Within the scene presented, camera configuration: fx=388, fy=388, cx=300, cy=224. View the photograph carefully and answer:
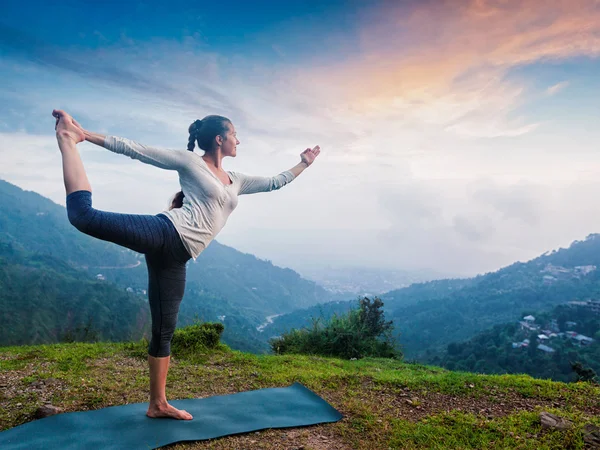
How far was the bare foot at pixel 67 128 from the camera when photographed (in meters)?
2.33

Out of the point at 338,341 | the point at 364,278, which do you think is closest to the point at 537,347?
the point at 338,341

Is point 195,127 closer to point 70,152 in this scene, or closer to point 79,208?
point 70,152

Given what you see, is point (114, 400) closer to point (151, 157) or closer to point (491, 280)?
point (151, 157)

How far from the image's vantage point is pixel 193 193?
2.69 m

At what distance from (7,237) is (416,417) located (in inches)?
3725

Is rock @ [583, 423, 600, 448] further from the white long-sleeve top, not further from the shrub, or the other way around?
the shrub

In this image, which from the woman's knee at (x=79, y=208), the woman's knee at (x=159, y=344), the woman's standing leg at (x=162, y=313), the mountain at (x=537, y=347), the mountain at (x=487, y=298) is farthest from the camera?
the mountain at (x=487, y=298)

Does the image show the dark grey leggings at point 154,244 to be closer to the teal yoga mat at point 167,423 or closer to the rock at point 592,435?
the teal yoga mat at point 167,423

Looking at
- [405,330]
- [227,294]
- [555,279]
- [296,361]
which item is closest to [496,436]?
[296,361]

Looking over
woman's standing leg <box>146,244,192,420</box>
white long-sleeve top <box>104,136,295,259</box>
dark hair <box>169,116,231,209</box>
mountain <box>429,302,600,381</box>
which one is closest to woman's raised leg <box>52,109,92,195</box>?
white long-sleeve top <box>104,136,295,259</box>

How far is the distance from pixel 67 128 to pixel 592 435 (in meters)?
4.14

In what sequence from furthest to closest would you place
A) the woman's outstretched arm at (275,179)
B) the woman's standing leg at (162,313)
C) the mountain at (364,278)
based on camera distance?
the mountain at (364,278) < the woman's outstretched arm at (275,179) < the woman's standing leg at (162,313)

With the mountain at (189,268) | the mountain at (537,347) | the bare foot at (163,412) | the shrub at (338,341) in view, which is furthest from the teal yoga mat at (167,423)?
the mountain at (189,268)

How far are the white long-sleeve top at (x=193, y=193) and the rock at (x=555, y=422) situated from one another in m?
2.98
